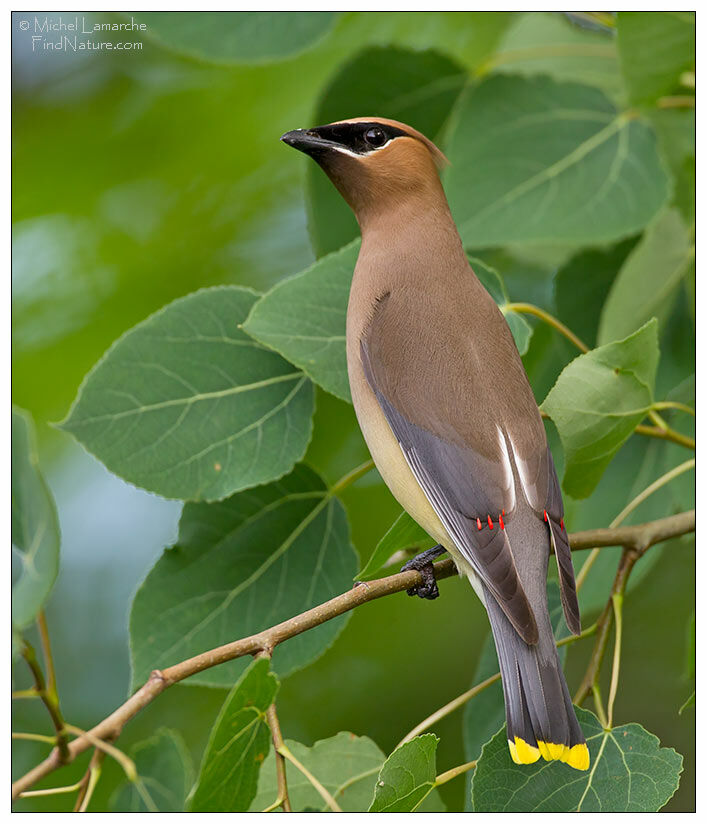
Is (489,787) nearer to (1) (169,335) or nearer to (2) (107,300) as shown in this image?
(1) (169,335)

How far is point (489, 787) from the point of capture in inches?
61.7

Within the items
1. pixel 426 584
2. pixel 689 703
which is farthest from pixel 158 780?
pixel 689 703

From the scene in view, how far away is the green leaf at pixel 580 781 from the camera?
5.11 ft

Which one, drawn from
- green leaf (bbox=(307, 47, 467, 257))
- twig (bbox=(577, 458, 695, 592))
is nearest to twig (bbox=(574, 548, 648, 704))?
twig (bbox=(577, 458, 695, 592))

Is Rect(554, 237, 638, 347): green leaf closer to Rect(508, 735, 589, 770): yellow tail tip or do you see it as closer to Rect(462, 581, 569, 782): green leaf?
Rect(462, 581, 569, 782): green leaf

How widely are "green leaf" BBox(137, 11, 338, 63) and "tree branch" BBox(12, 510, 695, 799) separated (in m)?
1.00

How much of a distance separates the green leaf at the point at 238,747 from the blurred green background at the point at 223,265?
2.31 ft

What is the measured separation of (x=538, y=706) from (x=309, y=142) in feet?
3.24

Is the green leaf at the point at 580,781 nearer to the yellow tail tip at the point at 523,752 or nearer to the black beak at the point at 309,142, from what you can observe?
the yellow tail tip at the point at 523,752

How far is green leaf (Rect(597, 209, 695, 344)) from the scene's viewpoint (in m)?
2.10

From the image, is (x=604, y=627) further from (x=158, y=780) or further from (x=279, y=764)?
(x=158, y=780)

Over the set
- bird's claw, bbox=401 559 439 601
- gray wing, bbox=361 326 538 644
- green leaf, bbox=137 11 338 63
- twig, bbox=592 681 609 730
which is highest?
green leaf, bbox=137 11 338 63

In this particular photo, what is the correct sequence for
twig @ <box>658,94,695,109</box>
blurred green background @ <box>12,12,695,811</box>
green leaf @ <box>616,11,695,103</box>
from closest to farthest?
green leaf @ <box>616,11,695,103</box> → twig @ <box>658,94,695,109</box> → blurred green background @ <box>12,12,695,811</box>

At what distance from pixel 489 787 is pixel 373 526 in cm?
85
